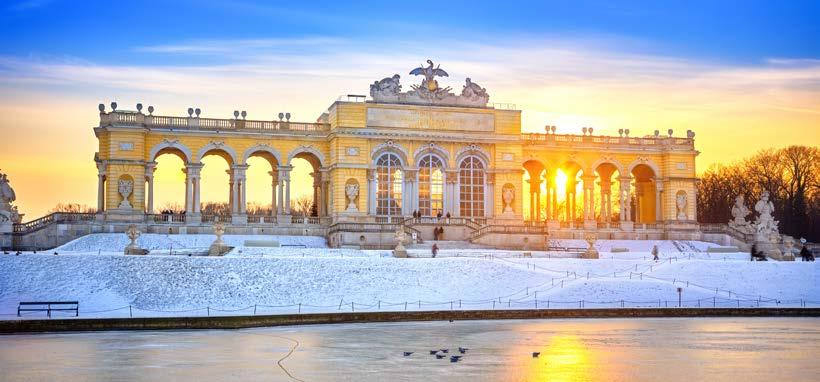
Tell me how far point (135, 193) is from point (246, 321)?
33605 millimetres

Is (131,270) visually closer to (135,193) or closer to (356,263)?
(356,263)

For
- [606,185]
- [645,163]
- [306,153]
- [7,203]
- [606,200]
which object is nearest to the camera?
[7,203]

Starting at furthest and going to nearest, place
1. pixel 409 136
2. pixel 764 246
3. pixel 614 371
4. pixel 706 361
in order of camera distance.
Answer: pixel 409 136 < pixel 764 246 < pixel 706 361 < pixel 614 371

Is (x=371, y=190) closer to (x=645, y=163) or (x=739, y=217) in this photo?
(x=645, y=163)

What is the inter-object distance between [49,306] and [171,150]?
1294 inches

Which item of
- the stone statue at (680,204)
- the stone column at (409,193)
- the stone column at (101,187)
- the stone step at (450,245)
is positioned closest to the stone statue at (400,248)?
the stone step at (450,245)

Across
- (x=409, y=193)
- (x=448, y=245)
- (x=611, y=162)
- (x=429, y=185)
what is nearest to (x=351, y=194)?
(x=409, y=193)

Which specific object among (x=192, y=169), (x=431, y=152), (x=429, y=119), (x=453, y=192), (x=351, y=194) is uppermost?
(x=429, y=119)

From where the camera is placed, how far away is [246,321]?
4288 cm

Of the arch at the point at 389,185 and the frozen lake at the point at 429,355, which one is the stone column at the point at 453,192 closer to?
the arch at the point at 389,185

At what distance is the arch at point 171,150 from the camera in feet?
247

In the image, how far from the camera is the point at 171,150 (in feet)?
253

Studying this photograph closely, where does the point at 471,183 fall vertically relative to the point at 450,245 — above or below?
above

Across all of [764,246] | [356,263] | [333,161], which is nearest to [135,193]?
[333,161]
